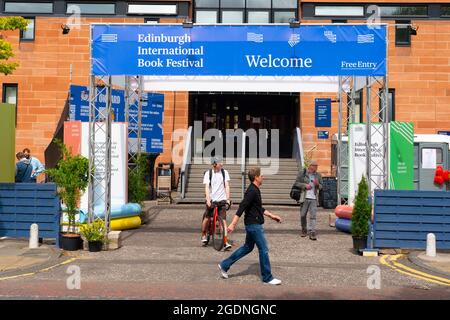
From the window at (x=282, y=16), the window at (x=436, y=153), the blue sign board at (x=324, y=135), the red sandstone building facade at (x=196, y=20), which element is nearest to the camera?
the window at (x=436, y=153)

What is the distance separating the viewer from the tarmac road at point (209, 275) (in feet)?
25.2

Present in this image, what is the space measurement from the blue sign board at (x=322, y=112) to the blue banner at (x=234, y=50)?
11.1m

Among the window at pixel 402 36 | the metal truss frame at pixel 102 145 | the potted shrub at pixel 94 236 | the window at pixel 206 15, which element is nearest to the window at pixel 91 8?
the window at pixel 206 15

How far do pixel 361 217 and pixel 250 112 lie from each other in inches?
649

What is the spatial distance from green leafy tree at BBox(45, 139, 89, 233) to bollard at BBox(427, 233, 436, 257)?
7.39m

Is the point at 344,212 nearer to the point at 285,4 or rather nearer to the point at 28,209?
the point at 28,209

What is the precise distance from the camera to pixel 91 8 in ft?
81.6

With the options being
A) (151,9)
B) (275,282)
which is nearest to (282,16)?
(151,9)

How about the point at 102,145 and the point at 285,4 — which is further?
the point at 285,4

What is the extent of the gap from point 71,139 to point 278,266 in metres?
7.77

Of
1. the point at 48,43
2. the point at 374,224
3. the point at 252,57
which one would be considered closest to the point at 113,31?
the point at 252,57

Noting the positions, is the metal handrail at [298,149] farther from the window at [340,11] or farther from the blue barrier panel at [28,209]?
A: the blue barrier panel at [28,209]

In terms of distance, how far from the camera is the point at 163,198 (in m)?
20.7

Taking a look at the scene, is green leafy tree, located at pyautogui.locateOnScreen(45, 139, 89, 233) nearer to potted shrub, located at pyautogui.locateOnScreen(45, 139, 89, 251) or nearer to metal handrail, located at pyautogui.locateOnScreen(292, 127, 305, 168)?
potted shrub, located at pyautogui.locateOnScreen(45, 139, 89, 251)
